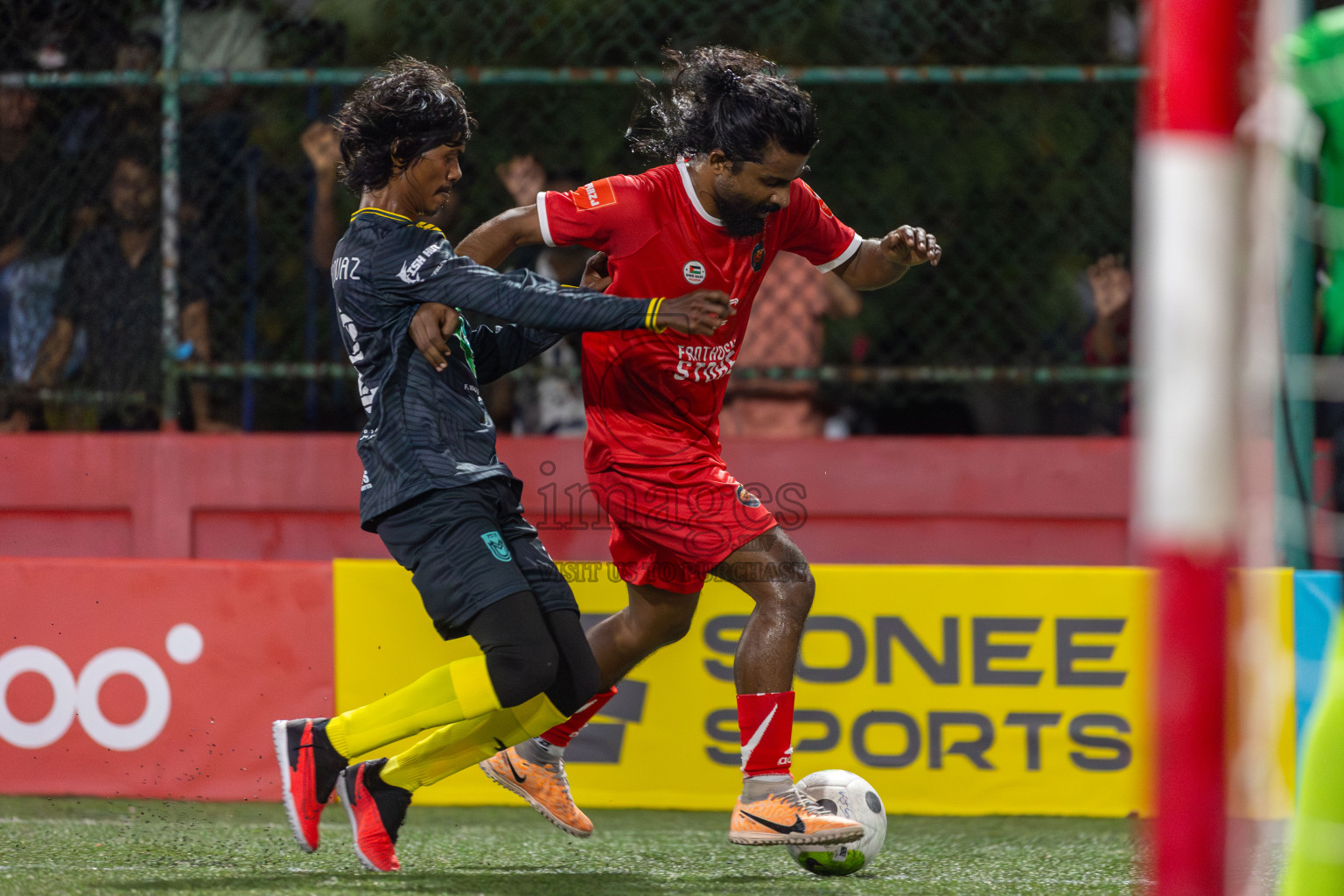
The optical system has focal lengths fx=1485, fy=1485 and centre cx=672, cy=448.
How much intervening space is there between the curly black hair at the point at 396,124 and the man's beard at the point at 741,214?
660 mm

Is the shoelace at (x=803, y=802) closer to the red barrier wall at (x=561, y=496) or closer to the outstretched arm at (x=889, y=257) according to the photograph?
the outstretched arm at (x=889, y=257)

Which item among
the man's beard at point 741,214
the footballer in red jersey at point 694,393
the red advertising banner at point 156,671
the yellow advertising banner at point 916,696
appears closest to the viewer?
the footballer in red jersey at point 694,393

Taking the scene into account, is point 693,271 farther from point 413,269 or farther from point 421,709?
point 421,709

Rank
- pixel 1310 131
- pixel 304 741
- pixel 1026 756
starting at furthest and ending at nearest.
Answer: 1. pixel 1026 756
2. pixel 304 741
3. pixel 1310 131

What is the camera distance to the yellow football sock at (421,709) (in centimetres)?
336

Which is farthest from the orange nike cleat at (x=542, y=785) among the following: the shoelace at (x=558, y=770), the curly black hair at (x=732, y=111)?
the curly black hair at (x=732, y=111)

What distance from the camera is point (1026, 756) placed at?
177 inches

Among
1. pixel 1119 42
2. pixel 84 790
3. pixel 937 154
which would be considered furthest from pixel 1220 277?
pixel 1119 42

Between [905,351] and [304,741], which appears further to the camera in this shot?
[905,351]

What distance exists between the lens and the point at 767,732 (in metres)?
3.50

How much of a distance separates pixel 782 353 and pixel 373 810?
2976mm

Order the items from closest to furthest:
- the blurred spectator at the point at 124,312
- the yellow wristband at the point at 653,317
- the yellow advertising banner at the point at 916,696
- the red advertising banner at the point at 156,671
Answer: the yellow wristband at the point at 653,317 < the yellow advertising banner at the point at 916,696 < the red advertising banner at the point at 156,671 < the blurred spectator at the point at 124,312

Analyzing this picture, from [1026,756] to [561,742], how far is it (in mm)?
1484

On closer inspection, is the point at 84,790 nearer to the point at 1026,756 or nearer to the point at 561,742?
the point at 561,742
